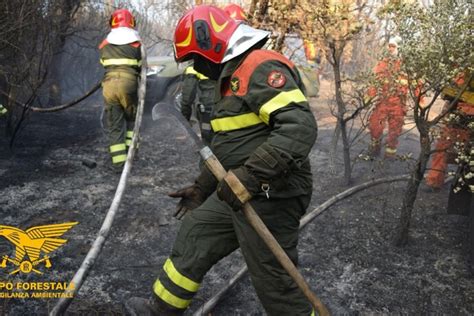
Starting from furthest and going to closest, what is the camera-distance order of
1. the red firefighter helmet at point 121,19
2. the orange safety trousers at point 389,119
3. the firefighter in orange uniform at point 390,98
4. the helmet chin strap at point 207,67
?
the red firefighter helmet at point 121,19 → the orange safety trousers at point 389,119 → the firefighter in orange uniform at point 390,98 → the helmet chin strap at point 207,67

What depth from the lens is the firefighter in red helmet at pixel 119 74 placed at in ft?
17.0

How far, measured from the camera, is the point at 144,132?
23.0 feet

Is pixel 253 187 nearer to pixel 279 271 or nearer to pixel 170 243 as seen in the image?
pixel 279 271

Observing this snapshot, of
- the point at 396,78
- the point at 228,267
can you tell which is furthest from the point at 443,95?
the point at 228,267

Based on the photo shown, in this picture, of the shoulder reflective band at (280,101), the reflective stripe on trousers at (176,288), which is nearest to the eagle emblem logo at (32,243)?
the reflective stripe on trousers at (176,288)

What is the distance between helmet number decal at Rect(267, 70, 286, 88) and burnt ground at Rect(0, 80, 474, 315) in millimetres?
1607

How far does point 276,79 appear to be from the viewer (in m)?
1.89

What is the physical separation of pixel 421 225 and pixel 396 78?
1432 millimetres

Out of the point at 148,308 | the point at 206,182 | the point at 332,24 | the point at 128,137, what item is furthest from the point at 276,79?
the point at 128,137

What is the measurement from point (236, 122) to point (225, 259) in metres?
1.59

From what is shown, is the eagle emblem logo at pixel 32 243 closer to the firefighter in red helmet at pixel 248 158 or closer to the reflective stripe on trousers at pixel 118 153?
the firefighter in red helmet at pixel 248 158

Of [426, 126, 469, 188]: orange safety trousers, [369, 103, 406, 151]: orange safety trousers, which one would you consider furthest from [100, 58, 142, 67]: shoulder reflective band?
[426, 126, 469, 188]: orange safety trousers

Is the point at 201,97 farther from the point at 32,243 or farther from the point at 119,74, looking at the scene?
the point at 32,243

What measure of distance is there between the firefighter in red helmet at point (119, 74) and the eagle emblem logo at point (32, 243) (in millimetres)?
1632
